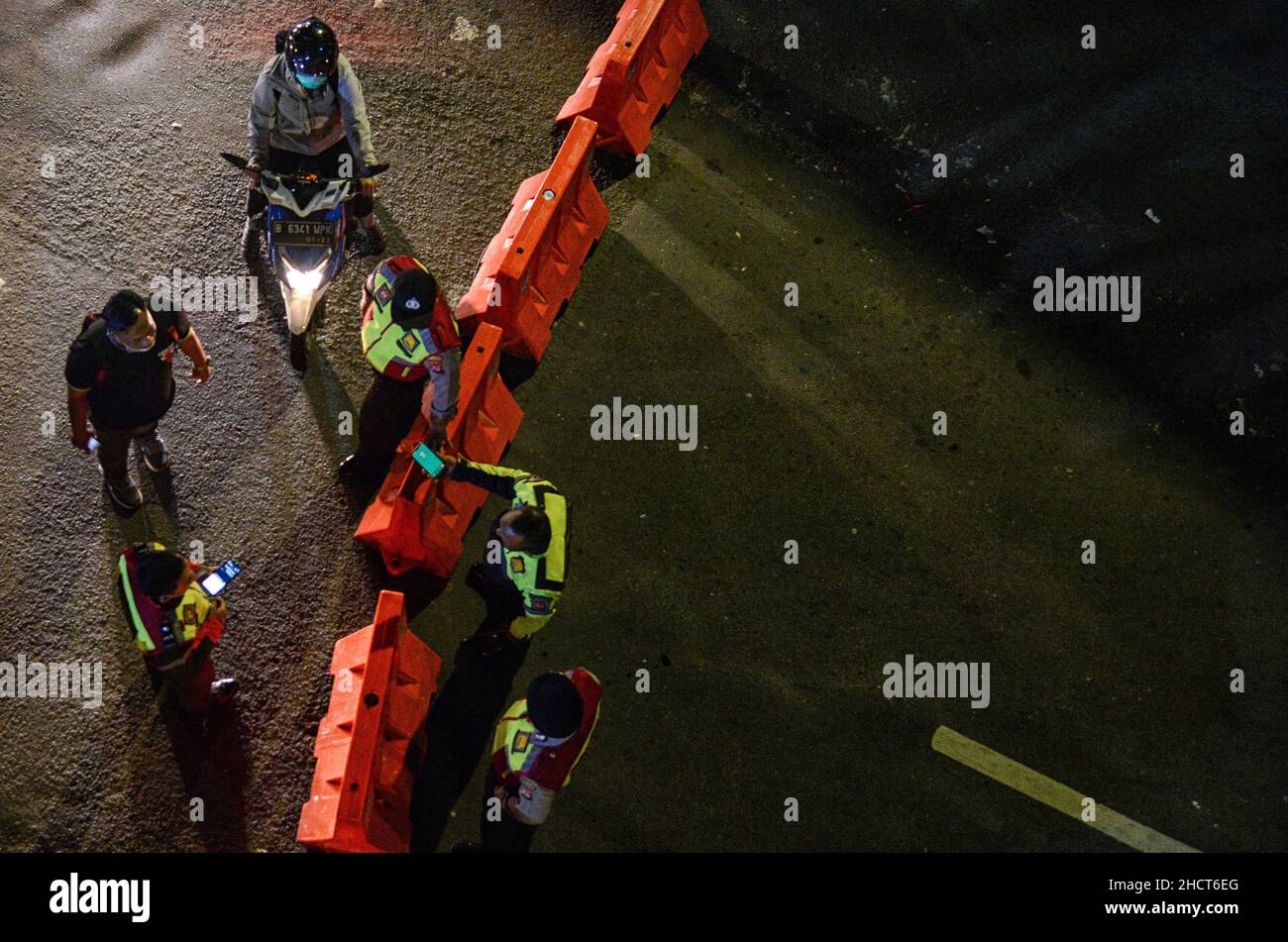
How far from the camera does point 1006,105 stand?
10250 mm

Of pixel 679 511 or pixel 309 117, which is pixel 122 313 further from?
pixel 679 511

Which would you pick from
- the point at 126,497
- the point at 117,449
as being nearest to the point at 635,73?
the point at 117,449

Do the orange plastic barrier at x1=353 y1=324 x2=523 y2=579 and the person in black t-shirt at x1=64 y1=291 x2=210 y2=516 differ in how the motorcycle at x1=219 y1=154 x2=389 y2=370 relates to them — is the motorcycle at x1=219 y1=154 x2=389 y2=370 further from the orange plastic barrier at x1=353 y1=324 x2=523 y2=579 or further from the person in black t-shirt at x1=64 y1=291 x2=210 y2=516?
the orange plastic barrier at x1=353 y1=324 x2=523 y2=579

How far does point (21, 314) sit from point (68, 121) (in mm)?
2019

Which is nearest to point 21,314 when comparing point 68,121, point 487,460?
point 68,121

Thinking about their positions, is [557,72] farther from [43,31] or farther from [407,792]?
[407,792]

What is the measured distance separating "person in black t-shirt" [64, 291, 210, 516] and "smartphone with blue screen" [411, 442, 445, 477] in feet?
5.89

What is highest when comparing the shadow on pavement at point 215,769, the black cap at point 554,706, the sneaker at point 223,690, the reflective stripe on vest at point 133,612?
the reflective stripe on vest at point 133,612

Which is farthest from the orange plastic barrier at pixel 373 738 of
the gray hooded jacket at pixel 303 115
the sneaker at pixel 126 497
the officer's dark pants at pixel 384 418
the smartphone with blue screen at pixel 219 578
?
the gray hooded jacket at pixel 303 115

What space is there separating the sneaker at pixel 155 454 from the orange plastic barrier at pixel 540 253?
7.74ft

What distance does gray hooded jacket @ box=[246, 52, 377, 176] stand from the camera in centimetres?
774

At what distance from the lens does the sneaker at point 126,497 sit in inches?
295

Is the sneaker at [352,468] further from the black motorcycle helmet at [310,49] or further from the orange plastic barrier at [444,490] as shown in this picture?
the black motorcycle helmet at [310,49]

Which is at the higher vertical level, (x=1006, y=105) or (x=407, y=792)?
(x=1006, y=105)
